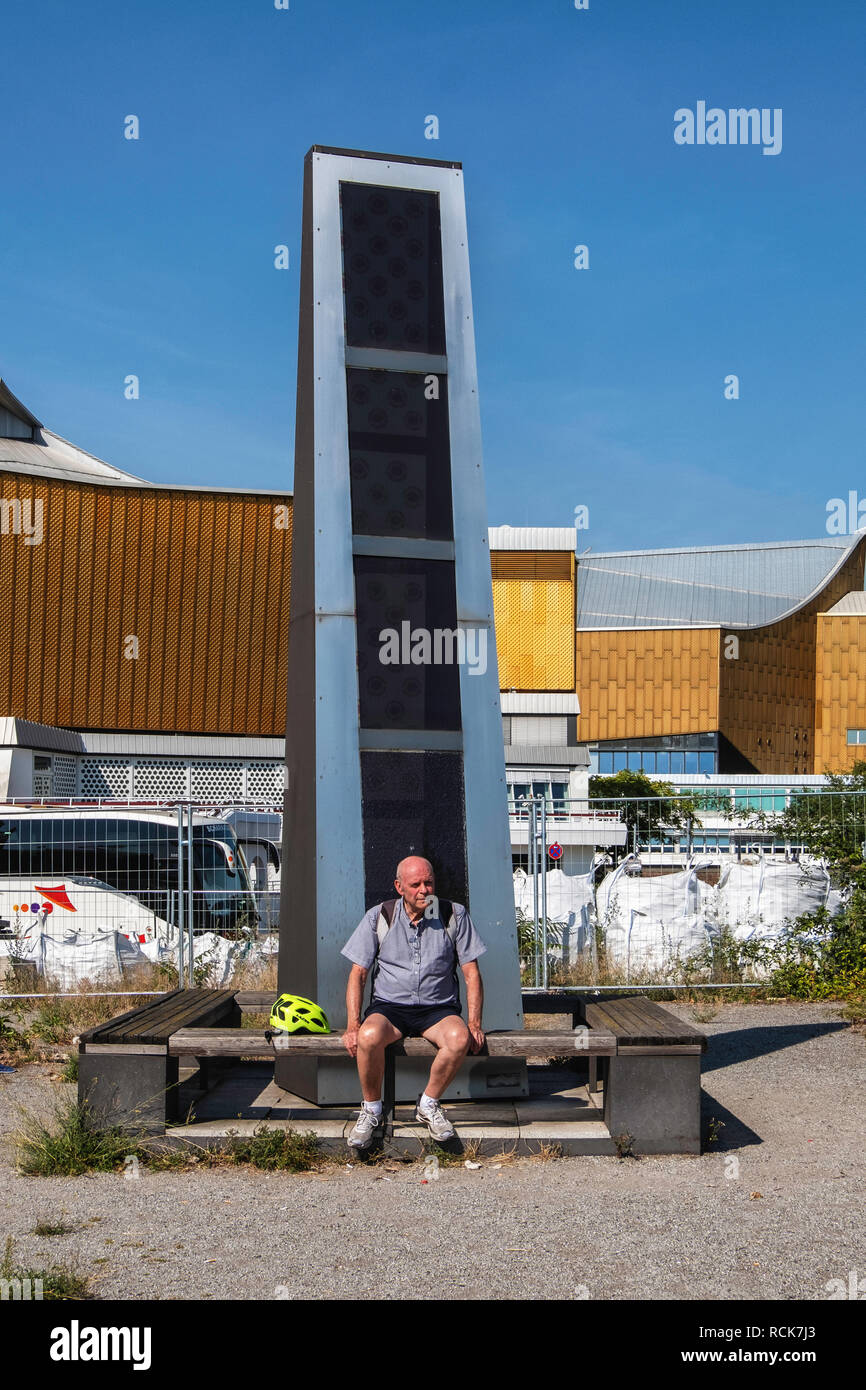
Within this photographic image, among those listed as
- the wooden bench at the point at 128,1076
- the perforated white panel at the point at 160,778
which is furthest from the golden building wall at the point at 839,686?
the wooden bench at the point at 128,1076

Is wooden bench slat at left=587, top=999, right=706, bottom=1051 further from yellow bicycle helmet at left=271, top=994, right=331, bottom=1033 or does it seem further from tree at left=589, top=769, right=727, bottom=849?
tree at left=589, top=769, right=727, bottom=849

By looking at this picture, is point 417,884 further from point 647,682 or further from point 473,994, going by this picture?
point 647,682

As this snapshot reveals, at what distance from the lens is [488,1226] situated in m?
5.38

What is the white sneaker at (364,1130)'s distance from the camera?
642 centimetres

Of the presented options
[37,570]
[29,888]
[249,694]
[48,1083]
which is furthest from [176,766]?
[48,1083]

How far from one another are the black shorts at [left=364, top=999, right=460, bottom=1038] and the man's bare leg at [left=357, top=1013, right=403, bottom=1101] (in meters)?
0.15

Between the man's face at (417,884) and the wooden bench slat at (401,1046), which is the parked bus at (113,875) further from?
the man's face at (417,884)

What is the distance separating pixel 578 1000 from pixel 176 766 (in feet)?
148

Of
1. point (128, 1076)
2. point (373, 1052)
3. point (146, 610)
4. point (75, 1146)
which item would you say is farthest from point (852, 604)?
point (75, 1146)

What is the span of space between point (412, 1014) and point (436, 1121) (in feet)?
1.72

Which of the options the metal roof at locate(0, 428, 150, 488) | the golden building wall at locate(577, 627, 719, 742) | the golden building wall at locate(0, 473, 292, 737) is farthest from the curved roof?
the golden building wall at locate(0, 473, 292, 737)

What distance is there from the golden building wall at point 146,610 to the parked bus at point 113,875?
120ft
